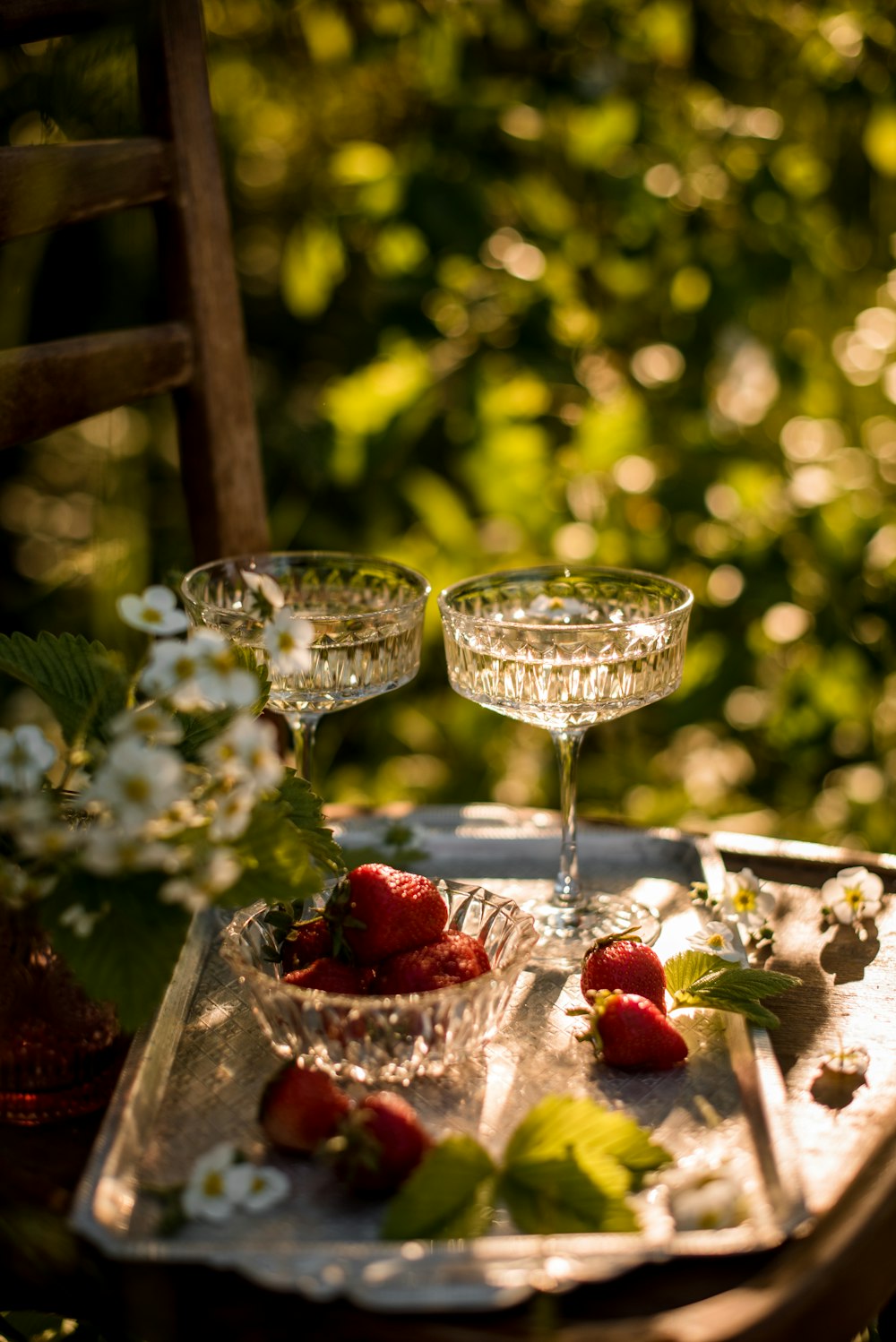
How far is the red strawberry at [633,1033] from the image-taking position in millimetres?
780

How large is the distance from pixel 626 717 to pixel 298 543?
2.03ft

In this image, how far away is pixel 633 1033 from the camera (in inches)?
30.7

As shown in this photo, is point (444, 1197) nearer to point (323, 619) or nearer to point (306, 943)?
point (306, 943)

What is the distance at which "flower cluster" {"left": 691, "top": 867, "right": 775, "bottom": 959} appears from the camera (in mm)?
978

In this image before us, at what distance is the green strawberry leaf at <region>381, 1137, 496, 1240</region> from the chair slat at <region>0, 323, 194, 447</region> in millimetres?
636

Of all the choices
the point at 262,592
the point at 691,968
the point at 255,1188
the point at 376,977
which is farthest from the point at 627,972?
the point at 262,592

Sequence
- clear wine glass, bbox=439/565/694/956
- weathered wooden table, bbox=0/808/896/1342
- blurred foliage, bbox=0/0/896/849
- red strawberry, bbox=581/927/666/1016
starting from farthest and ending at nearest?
blurred foliage, bbox=0/0/896/849, clear wine glass, bbox=439/565/694/956, red strawberry, bbox=581/927/666/1016, weathered wooden table, bbox=0/808/896/1342

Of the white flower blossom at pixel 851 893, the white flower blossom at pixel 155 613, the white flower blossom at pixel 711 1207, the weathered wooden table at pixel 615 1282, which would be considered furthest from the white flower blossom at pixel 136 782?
the white flower blossom at pixel 851 893

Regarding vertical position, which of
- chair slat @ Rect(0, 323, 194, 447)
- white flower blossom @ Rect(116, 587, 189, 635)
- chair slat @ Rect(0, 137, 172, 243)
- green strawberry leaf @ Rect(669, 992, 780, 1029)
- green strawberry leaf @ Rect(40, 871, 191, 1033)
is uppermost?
chair slat @ Rect(0, 137, 172, 243)

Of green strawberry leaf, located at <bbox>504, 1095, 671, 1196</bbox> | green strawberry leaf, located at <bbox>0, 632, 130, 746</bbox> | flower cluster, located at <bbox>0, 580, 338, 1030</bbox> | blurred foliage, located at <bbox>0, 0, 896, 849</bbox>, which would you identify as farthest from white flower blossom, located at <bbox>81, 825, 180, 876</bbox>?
blurred foliage, located at <bbox>0, 0, 896, 849</bbox>

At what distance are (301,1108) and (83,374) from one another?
65 centimetres

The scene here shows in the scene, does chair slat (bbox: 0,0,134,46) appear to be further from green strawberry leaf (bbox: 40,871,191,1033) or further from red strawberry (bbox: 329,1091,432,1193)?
red strawberry (bbox: 329,1091,432,1193)

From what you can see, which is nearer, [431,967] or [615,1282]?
[615,1282]

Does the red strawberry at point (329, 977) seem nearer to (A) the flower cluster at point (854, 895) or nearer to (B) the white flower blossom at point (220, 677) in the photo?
(B) the white flower blossom at point (220, 677)
